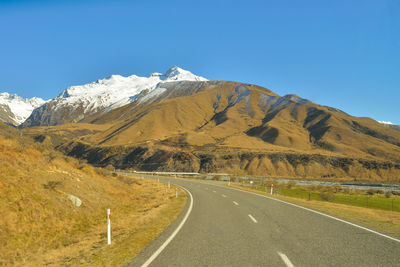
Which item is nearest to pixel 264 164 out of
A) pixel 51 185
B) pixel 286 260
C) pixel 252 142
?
pixel 252 142

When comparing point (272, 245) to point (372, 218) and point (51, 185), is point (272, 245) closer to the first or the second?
point (372, 218)

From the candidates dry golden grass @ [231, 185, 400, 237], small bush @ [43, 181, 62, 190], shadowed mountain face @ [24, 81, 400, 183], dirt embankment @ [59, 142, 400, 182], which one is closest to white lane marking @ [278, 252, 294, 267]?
dry golden grass @ [231, 185, 400, 237]

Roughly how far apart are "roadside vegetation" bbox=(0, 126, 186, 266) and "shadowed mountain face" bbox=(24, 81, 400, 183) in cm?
6347

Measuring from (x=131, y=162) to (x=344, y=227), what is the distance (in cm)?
8178

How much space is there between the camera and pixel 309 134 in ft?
395

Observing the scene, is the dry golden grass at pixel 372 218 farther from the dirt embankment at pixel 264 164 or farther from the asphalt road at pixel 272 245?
the dirt embankment at pixel 264 164

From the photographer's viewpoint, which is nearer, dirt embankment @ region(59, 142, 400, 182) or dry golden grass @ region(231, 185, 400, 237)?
dry golden grass @ region(231, 185, 400, 237)

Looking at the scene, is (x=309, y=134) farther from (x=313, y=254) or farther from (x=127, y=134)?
(x=313, y=254)

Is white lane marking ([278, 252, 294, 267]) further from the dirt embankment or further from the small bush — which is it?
the dirt embankment

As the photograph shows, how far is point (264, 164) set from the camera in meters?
78.5

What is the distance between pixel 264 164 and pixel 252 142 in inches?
1261

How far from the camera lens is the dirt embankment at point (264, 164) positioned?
74125 mm

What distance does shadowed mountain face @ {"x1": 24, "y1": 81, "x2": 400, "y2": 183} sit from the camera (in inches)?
3083

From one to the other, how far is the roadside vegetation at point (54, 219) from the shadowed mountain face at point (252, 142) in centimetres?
6347
